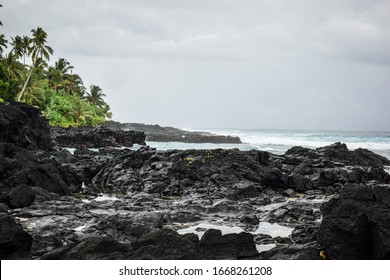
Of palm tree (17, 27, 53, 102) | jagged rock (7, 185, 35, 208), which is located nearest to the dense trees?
palm tree (17, 27, 53, 102)

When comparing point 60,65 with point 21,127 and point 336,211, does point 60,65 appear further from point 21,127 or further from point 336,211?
point 336,211

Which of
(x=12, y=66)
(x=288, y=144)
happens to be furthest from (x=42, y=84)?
(x=288, y=144)

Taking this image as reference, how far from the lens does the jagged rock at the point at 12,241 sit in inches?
247

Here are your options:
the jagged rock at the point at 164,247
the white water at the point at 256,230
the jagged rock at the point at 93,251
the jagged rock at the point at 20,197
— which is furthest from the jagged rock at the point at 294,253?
the jagged rock at the point at 20,197

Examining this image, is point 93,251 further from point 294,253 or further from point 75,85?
point 75,85

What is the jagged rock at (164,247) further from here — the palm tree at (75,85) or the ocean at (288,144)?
the palm tree at (75,85)

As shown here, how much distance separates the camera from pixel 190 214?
36.6 feet

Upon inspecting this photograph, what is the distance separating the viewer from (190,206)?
40.9 ft

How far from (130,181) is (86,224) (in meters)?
8.03

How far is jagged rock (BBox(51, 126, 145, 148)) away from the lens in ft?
150

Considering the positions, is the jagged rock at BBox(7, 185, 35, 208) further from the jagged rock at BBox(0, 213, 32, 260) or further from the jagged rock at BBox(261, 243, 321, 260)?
the jagged rock at BBox(261, 243, 321, 260)

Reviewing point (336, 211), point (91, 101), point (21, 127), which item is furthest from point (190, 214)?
point (91, 101)

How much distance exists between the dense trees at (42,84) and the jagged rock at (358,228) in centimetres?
3626

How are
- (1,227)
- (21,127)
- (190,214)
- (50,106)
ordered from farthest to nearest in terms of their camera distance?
(50,106)
(21,127)
(190,214)
(1,227)
